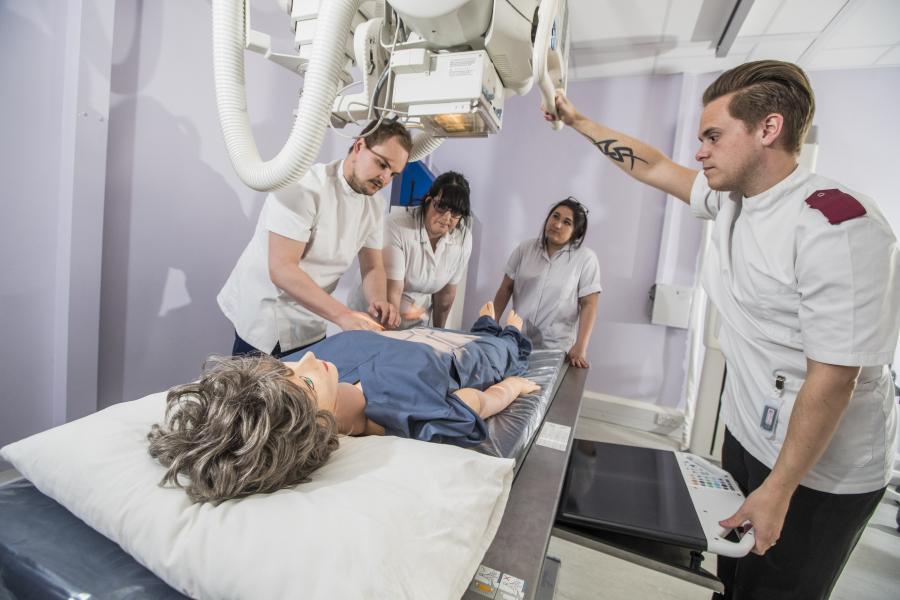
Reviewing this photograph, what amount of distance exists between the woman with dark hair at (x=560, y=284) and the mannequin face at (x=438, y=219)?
0.60m

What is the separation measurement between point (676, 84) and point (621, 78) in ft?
1.23

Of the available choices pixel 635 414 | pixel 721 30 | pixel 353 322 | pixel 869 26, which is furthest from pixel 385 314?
pixel 869 26

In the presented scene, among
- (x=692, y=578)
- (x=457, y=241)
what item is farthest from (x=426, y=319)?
(x=692, y=578)

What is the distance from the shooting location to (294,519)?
605 mm

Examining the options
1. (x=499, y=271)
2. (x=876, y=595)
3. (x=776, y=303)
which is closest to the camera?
(x=776, y=303)

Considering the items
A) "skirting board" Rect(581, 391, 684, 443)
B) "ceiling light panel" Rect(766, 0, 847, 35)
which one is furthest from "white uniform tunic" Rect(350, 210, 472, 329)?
"ceiling light panel" Rect(766, 0, 847, 35)

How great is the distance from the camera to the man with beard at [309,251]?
141 cm

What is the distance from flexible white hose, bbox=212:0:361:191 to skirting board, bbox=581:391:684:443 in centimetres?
282

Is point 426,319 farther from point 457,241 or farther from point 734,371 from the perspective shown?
point 734,371

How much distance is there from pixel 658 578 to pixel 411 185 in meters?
2.60

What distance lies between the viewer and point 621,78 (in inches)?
122

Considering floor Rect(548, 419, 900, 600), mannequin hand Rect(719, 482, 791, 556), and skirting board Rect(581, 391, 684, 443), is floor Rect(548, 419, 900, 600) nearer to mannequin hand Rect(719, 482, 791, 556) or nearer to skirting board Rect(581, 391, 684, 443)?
mannequin hand Rect(719, 482, 791, 556)

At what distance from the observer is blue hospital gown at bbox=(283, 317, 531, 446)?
1028mm

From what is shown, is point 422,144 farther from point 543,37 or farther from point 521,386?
point 521,386
